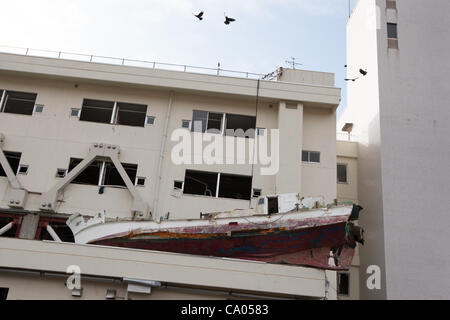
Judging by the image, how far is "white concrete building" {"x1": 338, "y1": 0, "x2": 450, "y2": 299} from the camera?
1716cm

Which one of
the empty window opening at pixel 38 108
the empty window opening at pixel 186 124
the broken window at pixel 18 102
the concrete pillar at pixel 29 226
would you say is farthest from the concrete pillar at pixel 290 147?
the broken window at pixel 18 102

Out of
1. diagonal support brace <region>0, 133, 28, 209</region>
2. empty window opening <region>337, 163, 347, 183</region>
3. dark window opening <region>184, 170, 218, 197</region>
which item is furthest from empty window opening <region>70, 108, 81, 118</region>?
empty window opening <region>337, 163, 347, 183</region>

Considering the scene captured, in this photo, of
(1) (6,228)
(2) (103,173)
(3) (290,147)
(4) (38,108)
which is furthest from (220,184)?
(4) (38,108)

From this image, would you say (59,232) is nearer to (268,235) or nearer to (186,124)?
(186,124)

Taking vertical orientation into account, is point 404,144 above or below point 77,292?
above

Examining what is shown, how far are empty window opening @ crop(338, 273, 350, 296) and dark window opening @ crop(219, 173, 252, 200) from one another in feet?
17.6

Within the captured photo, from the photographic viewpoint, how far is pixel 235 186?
61.2ft

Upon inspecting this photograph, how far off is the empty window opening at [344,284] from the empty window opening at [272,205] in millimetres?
5797

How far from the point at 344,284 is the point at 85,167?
1177 cm

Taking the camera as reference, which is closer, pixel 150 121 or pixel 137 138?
pixel 137 138

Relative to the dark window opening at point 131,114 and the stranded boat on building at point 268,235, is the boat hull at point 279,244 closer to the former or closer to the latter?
the stranded boat on building at point 268,235

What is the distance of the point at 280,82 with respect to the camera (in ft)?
63.0

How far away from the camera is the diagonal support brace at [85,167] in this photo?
1703 cm

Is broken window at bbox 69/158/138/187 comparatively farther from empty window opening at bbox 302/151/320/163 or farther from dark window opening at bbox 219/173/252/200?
empty window opening at bbox 302/151/320/163
